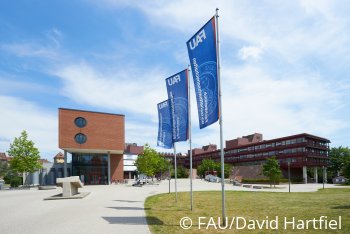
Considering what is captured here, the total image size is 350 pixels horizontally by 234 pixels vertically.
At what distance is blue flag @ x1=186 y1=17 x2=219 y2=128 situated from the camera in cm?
1302

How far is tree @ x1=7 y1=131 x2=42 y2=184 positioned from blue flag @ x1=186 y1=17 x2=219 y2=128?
41.8 meters

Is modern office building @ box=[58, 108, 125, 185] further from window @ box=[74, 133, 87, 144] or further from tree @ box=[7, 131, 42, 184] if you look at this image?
tree @ box=[7, 131, 42, 184]

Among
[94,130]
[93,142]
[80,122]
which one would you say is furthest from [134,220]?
[94,130]

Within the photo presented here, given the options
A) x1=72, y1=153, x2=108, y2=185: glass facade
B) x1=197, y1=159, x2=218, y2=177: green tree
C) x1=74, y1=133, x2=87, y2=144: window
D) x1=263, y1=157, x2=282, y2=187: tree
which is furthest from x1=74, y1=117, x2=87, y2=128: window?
x1=197, y1=159, x2=218, y2=177: green tree

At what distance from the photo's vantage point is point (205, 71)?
13500 millimetres

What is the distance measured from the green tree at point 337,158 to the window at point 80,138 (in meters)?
73.4

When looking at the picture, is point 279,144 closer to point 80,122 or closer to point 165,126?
point 80,122

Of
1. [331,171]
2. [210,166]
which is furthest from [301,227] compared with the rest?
[331,171]

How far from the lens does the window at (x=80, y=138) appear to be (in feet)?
188

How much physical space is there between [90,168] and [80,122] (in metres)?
11.4

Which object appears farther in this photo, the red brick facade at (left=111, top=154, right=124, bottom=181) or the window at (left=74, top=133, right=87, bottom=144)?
the red brick facade at (left=111, top=154, right=124, bottom=181)

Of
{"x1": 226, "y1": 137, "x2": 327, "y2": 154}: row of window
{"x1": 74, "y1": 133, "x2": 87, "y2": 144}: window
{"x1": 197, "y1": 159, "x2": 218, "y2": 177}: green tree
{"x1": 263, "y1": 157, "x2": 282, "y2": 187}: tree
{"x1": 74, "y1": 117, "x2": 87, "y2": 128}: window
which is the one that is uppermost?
{"x1": 74, "y1": 117, "x2": 87, "y2": 128}: window

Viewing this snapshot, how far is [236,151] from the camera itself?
4222 inches

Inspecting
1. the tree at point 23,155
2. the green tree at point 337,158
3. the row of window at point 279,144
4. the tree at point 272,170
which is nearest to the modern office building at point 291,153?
the row of window at point 279,144
